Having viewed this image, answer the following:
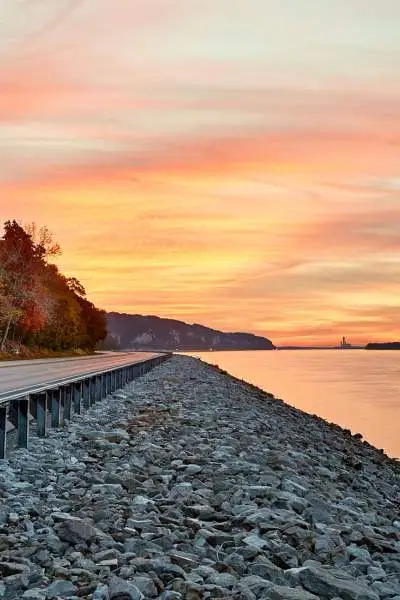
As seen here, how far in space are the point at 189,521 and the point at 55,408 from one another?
997 centimetres

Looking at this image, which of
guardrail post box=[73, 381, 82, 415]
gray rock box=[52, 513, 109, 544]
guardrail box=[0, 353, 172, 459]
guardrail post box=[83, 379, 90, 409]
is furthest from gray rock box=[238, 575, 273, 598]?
guardrail post box=[83, 379, 90, 409]

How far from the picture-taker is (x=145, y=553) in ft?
25.3

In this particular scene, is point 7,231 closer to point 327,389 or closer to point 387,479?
point 327,389

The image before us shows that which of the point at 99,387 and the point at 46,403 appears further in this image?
the point at 99,387

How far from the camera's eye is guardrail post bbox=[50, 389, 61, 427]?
18.4m

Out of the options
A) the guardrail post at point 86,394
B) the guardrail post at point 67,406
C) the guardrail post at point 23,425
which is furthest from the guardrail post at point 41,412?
the guardrail post at point 86,394

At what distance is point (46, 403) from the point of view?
54.9 ft

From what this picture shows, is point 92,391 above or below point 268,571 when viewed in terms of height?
above

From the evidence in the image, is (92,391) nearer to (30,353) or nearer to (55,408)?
(55,408)

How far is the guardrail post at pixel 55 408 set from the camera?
18359mm

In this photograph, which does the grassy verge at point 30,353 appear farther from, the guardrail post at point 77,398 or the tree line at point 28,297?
the guardrail post at point 77,398

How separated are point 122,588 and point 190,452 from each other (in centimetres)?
819

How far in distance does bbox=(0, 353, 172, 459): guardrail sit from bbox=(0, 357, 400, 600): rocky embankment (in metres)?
0.46

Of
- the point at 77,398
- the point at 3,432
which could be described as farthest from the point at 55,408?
the point at 3,432
